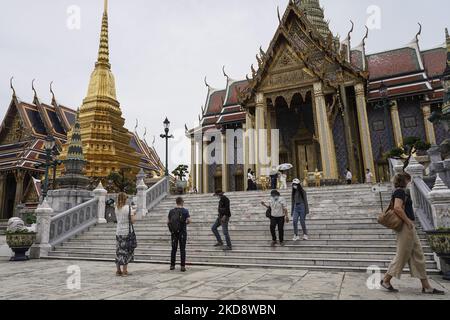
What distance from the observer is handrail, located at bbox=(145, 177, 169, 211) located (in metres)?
12.8

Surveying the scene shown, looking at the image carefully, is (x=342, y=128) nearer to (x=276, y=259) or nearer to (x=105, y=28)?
(x=276, y=259)

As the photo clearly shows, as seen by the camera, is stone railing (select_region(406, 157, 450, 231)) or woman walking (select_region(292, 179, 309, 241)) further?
woman walking (select_region(292, 179, 309, 241))

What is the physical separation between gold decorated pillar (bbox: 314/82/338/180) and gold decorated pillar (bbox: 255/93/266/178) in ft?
10.4

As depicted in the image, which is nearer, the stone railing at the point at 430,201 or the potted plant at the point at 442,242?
the potted plant at the point at 442,242

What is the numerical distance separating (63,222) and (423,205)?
10.2 meters

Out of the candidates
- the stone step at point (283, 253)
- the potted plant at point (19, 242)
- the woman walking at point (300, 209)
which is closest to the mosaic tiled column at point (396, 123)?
the woman walking at point (300, 209)

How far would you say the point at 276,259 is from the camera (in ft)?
21.5

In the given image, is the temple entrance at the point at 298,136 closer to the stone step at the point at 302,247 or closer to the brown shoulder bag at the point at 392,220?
the stone step at the point at 302,247

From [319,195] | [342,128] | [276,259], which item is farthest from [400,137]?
[276,259]

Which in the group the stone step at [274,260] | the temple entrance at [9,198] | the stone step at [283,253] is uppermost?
the temple entrance at [9,198]

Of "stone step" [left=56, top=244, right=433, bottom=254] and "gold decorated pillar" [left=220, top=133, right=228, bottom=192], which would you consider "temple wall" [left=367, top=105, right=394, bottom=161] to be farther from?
"stone step" [left=56, top=244, right=433, bottom=254]

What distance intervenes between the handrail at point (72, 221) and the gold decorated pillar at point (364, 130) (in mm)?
13489

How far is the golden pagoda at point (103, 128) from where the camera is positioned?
78.6 ft

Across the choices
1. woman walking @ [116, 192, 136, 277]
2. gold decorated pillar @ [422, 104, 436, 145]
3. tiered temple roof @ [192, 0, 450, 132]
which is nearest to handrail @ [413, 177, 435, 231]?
woman walking @ [116, 192, 136, 277]
